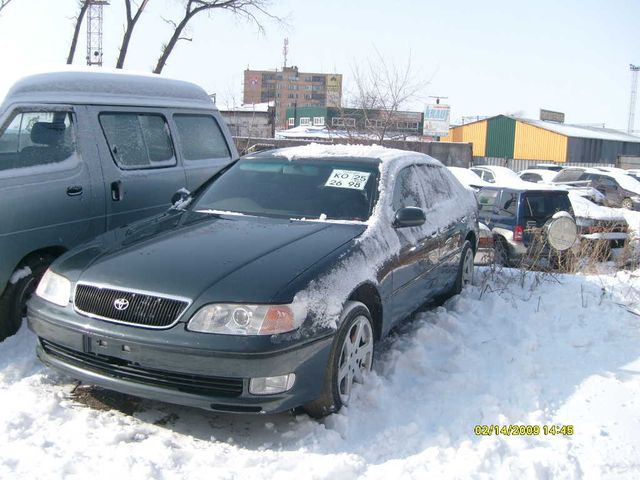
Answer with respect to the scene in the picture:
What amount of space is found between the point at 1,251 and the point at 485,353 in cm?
351

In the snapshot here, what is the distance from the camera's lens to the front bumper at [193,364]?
323 centimetres

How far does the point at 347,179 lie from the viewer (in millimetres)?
4840

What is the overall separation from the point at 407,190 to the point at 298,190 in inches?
36.1

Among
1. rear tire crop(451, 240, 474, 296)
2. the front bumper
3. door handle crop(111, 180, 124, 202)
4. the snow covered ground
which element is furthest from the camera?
rear tire crop(451, 240, 474, 296)

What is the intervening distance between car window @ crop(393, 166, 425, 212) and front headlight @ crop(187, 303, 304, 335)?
67.9 inches

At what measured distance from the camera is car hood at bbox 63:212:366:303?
3412 mm

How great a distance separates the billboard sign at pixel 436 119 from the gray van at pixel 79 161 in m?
39.4

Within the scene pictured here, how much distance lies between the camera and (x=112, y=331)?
133 inches

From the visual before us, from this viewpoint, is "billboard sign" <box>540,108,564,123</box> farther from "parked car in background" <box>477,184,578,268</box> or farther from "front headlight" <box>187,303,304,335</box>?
"front headlight" <box>187,303,304,335</box>

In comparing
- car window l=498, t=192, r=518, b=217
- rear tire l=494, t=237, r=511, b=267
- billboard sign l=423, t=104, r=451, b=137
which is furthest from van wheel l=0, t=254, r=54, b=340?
billboard sign l=423, t=104, r=451, b=137

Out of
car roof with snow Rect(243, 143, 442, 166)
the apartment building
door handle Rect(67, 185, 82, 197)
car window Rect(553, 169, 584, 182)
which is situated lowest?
car window Rect(553, 169, 584, 182)

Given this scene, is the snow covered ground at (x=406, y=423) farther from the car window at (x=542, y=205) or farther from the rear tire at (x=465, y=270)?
the car window at (x=542, y=205)
